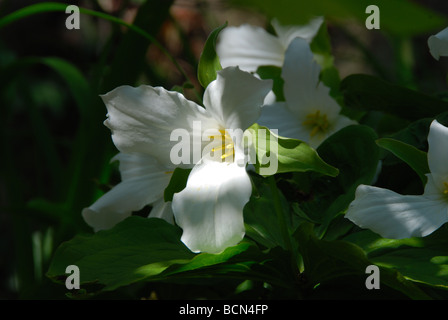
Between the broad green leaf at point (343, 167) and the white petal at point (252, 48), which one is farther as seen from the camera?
the white petal at point (252, 48)

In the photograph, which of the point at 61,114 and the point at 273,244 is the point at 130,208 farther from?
the point at 61,114

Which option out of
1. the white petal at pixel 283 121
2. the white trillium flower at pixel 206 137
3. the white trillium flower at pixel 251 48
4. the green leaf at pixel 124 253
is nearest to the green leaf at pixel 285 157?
the white trillium flower at pixel 206 137

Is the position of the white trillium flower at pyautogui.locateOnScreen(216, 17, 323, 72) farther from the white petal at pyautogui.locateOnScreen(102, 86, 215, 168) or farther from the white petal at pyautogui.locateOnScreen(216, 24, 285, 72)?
the white petal at pyautogui.locateOnScreen(102, 86, 215, 168)

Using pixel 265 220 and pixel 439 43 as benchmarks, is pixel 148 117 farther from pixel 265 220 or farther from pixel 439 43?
pixel 439 43

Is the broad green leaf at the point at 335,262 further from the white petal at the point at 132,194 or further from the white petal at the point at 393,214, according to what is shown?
the white petal at the point at 132,194

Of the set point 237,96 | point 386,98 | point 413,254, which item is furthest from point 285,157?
point 386,98

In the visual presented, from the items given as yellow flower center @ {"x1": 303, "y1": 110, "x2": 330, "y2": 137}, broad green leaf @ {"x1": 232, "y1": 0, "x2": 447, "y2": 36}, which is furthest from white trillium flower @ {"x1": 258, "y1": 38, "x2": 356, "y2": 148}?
broad green leaf @ {"x1": 232, "y1": 0, "x2": 447, "y2": 36}
